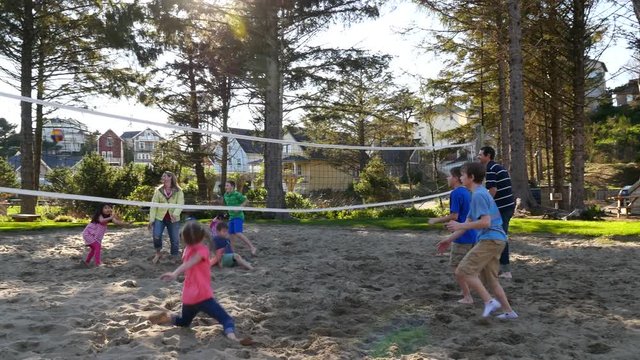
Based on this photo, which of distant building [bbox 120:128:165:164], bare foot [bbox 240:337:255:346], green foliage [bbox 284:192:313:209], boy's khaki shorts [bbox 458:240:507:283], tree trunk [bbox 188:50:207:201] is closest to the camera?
bare foot [bbox 240:337:255:346]

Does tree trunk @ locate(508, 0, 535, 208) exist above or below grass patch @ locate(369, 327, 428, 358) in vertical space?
above

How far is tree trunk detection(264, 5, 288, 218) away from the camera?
1630 centimetres

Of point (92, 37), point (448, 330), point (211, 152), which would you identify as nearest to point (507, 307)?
point (448, 330)

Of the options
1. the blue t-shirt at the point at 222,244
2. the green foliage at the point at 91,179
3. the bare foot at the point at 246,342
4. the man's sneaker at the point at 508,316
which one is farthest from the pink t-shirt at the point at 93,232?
the green foliage at the point at 91,179

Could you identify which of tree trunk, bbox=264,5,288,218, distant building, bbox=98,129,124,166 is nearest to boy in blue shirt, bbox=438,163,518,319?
tree trunk, bbox=264,5,288,218

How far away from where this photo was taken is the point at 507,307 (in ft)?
15.8

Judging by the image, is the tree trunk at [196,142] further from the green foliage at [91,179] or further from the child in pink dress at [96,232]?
the child in pink dress at [96,232]

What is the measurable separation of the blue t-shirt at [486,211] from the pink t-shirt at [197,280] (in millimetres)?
2345

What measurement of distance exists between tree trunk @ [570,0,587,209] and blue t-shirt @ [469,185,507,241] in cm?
1390

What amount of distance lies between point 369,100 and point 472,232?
2403 centimetres

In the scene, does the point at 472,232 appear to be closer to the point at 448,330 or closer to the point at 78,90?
the point at 448,330

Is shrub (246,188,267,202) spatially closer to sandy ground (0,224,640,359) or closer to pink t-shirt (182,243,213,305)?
sandy ground (0,224,640,359)

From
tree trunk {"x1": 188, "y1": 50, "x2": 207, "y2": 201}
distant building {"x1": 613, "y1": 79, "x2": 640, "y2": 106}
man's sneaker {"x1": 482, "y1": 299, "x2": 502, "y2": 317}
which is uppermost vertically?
distant building {"x1": 613, "y1": 79, "x2": 640, "y2": 106}

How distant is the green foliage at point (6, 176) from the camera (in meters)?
28.2
